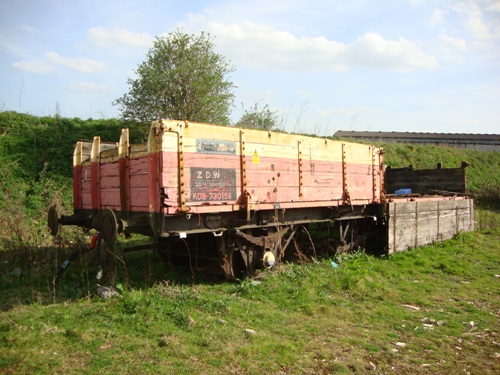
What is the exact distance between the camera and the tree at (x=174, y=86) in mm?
14141

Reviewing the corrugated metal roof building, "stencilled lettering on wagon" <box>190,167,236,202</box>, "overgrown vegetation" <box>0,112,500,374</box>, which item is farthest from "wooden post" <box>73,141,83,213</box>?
the corrugated metal roof building

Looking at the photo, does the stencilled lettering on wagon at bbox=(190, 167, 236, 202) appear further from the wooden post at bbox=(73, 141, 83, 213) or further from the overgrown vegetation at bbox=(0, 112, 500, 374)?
the wooden post at bbox=(73, 141, 83, 213)

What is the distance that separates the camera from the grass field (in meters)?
3.99

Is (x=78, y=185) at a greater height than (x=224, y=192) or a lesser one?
greater

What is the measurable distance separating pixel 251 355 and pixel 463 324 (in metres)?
3.34

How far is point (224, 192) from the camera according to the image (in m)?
6.32

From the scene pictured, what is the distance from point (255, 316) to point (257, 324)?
29 centimetres

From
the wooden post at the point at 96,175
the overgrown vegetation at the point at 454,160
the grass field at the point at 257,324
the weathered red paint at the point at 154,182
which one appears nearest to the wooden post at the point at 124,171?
the weathered red paint at the point at 154,182

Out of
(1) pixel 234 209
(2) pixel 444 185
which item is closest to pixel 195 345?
(1) pixel 234 209

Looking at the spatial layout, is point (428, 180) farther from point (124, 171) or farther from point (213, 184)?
point (124, 171)

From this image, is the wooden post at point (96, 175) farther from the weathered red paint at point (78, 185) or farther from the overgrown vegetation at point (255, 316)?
the overgrown vegetation at point (255, 316)

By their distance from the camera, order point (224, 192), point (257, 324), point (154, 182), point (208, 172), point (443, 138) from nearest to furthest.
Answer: point (257, 324)
point (154, 182)
point (208, 172)
point (224, 192)
point (443, 138)

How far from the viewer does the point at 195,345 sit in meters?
4.32

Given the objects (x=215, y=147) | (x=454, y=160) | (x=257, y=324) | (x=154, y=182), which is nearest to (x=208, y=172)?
(x=215, y=147)
